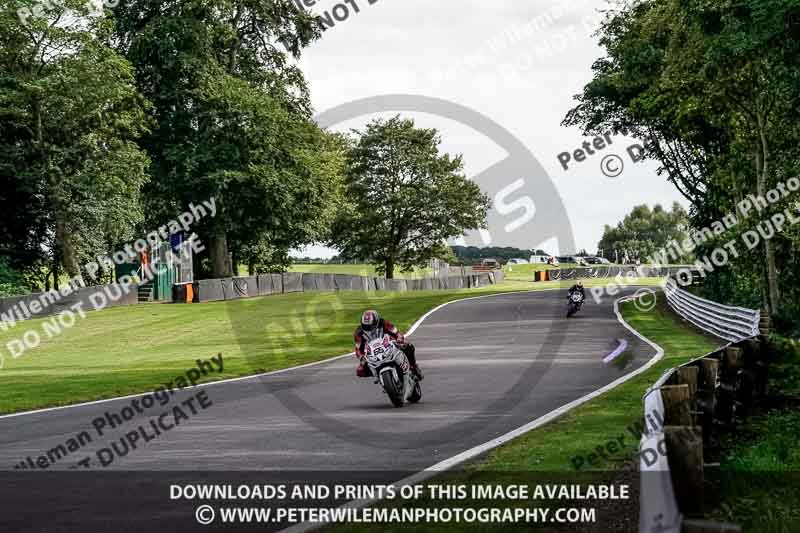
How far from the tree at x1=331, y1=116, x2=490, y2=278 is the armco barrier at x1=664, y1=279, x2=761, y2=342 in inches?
1727

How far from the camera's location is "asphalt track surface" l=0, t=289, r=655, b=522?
35.6ft

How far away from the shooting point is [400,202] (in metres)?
92.0

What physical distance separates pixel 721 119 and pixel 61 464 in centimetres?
3363

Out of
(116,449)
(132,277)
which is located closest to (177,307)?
(132,277)

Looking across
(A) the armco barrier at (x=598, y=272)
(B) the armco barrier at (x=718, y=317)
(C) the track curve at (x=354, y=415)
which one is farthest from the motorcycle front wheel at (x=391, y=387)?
(A) the armco barrier at (x=598, y=272)

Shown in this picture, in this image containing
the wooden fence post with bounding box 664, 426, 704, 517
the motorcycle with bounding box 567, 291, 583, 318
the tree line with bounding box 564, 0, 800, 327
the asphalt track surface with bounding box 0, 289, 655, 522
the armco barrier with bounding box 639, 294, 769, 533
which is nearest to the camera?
the armco barrier with bounding box 639, 294, 769, 533

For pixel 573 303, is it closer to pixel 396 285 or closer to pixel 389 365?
pixel 389 365

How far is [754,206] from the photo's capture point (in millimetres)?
36969

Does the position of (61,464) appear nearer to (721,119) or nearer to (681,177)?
(721,119)

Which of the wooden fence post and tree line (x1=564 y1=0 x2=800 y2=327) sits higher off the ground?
tree line (x1=564 y1=0 x2=800 y2=327)

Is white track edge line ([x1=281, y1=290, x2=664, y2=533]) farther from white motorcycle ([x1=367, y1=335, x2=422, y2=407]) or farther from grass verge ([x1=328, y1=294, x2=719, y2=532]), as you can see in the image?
white motorcycle ([x1=367, y1=335, x2=422, y2=407])

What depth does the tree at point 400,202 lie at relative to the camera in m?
92.2

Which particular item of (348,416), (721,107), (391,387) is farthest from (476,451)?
(721,107)

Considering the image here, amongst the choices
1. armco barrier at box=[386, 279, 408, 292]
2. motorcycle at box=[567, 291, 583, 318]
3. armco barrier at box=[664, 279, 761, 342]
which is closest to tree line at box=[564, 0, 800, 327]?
armco barrier at box=[664, 279, 761, 342]
